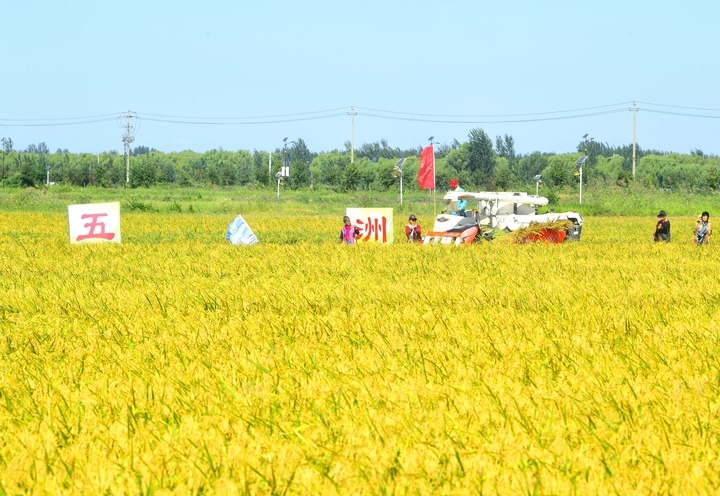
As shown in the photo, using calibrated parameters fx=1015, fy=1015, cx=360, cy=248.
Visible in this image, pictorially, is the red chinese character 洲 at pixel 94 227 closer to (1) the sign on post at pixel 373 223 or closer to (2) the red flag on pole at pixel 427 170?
(1) the sign on post at pixel 373 223

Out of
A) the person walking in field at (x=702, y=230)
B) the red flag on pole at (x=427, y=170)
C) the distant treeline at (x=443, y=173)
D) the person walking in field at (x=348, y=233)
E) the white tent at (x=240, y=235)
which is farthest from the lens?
the distant treeline at (x=443, y=173)

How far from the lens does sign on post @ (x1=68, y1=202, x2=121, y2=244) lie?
2500cm

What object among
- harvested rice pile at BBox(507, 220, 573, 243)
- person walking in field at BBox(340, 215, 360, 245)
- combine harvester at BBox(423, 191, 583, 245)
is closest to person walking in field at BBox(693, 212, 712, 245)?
combine harvester at BBox(423, 191, 583, 245)

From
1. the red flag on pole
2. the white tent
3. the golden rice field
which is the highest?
the red flag on pole

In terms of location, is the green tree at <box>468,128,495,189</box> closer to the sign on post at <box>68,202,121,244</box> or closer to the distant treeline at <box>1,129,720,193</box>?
the distant treeline at <box>1,129,720,193</box>

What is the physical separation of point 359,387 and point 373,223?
20440 millimetres

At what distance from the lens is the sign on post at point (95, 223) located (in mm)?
25000

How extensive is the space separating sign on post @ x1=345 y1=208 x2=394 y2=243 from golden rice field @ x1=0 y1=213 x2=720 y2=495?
11846mm

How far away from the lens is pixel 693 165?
429 ft

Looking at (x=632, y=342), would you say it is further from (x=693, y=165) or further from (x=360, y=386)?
(x=693, y=165)

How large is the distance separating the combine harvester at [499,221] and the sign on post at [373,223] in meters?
1.12

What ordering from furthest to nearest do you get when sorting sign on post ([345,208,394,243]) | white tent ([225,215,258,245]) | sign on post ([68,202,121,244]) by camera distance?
sign on post ([345,208,394,243]) < white tent ([225,215,258,245]) < sign on post ([68,202,121,244])

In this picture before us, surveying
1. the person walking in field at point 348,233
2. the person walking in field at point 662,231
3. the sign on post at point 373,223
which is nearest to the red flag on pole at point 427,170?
the sign on post at point 373,223

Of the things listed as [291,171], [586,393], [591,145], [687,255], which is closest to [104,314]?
[586,393]
